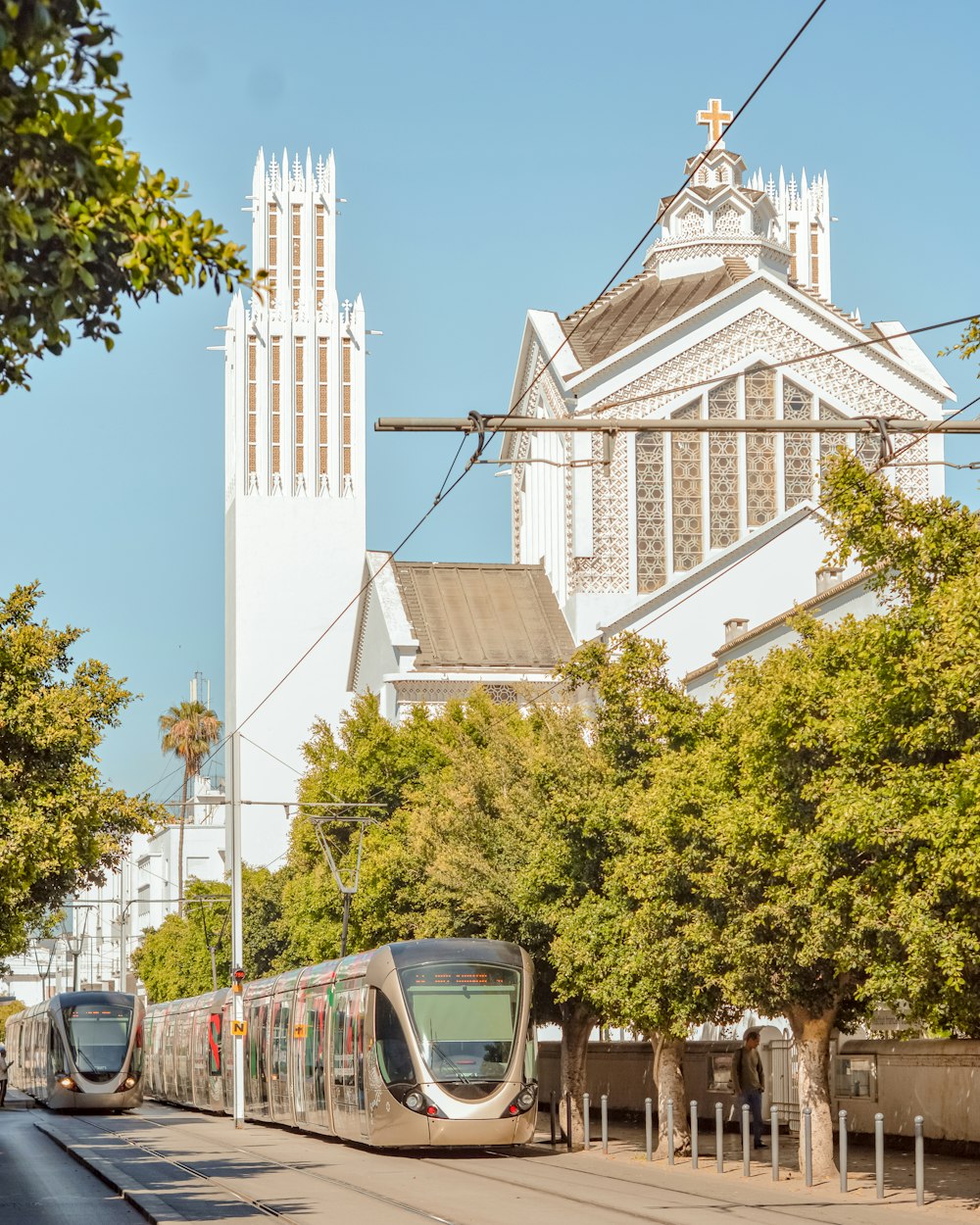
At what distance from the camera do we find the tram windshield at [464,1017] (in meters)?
26.0

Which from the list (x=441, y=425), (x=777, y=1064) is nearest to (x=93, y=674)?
(x=777, y=1064)

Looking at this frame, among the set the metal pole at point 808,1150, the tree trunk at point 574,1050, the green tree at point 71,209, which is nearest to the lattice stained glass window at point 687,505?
the tree trunk at point 574,1050

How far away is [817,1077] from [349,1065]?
7720mm

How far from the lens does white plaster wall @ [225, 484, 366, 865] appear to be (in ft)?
285

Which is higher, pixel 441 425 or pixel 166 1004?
pixel 441 425

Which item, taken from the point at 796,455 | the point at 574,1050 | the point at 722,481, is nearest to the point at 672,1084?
the point at 574,1050

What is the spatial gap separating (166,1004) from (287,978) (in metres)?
21.1

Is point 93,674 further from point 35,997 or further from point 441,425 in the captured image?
point 35,997

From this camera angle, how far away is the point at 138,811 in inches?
1185

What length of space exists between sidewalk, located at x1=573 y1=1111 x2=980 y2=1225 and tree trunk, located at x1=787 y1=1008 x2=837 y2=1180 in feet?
1.14

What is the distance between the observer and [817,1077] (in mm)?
23594

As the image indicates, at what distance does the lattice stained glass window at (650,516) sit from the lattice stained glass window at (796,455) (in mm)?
4317

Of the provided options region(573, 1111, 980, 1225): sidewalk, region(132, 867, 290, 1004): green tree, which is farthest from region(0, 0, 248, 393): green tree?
region(132, 867, 290, 1004): green tree

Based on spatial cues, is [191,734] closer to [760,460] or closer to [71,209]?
[760,460]
